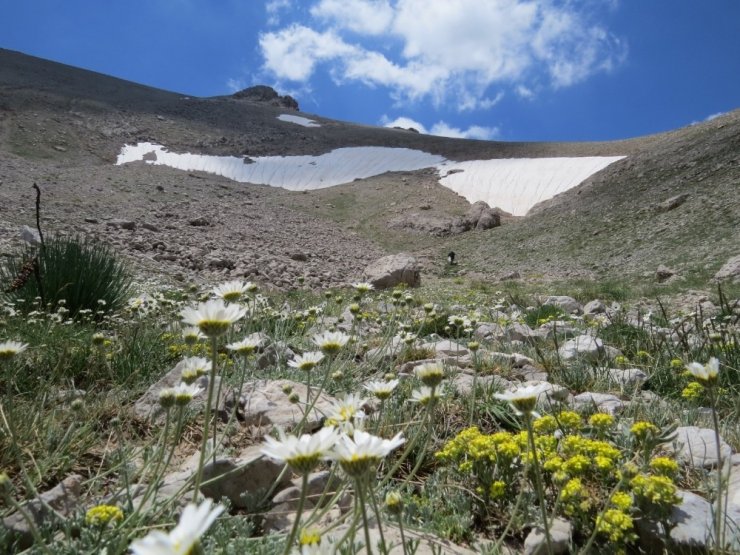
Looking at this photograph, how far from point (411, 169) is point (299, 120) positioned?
64.9ft

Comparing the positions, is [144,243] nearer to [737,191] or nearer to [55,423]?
[55,423]

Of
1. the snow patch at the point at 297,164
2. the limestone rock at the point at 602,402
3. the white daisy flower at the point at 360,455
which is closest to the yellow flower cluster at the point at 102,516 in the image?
the white daisy flower at the point at 360,455

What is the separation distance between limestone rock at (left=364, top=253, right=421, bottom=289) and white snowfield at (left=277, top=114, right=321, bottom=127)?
40380 millimetres

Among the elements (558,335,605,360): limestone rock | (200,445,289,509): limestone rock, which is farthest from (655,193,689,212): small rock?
(200,445,289,509): limestone rock

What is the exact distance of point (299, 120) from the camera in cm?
5206

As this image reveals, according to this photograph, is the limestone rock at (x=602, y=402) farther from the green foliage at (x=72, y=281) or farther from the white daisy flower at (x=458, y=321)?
the green foliage at (x=72, y=281)

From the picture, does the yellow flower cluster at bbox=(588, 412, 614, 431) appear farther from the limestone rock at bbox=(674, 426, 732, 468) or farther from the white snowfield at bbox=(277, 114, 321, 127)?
the white snowfield at bbox=(277, 114, 321, 127)

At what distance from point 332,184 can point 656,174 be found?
21.2 m

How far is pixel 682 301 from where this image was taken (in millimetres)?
8695

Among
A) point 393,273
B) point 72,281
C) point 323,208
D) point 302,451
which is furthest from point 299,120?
point 302,451

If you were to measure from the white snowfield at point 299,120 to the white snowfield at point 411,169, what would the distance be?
12.1 metres

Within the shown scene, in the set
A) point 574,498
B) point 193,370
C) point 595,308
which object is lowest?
point 574,498

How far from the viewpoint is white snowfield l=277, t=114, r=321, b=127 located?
50634 millimetres

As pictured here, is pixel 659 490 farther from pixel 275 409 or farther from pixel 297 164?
pixel 297 164
